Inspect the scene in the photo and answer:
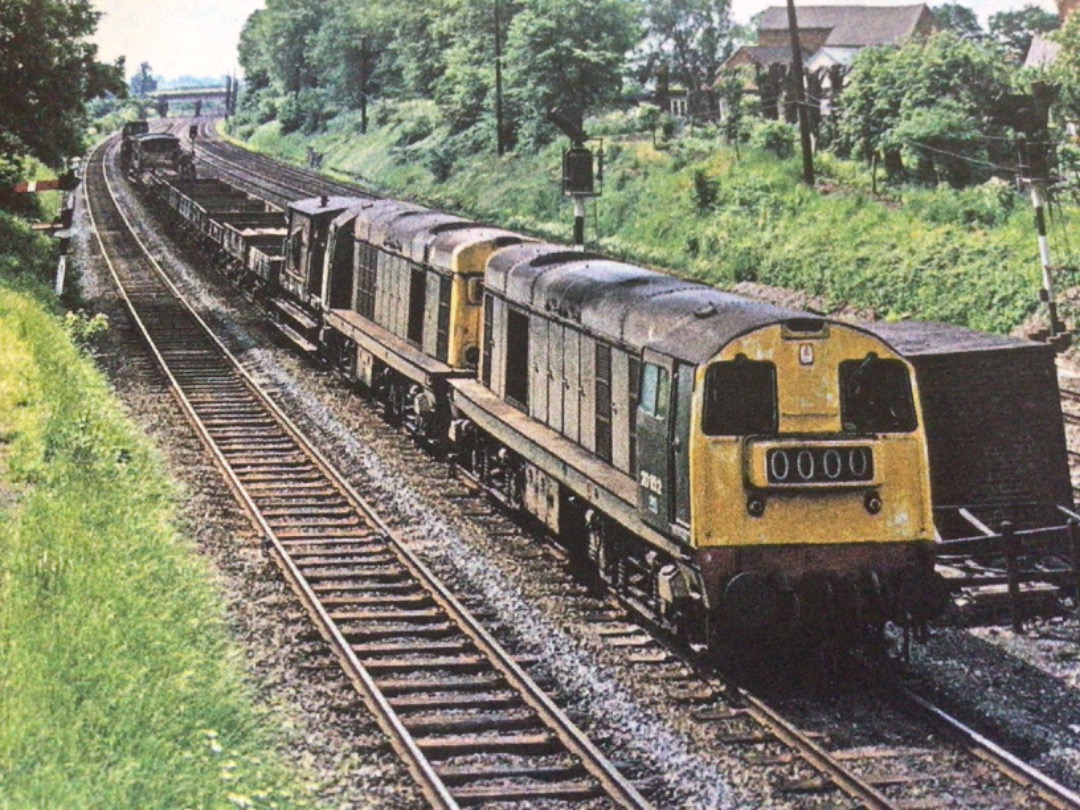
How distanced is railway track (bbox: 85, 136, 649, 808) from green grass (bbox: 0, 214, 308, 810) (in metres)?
0.96

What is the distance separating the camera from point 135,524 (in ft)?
49.0

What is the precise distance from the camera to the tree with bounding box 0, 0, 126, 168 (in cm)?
2973

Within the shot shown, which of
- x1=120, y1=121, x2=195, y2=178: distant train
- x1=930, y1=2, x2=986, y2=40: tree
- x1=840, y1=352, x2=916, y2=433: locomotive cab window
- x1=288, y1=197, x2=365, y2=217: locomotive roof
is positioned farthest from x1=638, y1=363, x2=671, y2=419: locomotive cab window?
x1=930, y1=2, x2=986, y2=40: tree

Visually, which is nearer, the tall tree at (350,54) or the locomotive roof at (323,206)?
the locomotive roof at (323,206)

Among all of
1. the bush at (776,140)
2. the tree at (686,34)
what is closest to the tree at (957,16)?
the tree at (686,34)

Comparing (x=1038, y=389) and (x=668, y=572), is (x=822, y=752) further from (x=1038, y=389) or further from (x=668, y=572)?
(x=1038, y=389)

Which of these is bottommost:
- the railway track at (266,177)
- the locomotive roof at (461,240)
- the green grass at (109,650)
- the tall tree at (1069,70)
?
the green grass at (109,650)

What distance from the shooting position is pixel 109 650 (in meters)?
10.7

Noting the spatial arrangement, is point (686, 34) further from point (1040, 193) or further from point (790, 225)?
point (1040, 193)

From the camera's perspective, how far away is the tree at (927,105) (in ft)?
120

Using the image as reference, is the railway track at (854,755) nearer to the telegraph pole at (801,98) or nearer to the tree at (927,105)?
the telegraph pole at (801,98)

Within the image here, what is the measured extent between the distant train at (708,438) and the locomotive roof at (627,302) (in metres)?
0.03

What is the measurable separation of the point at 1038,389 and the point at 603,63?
3654cm

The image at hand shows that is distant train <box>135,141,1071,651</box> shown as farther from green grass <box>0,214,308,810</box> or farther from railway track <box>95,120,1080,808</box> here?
green grass <box>0,214,308,810</box>
